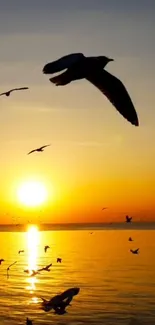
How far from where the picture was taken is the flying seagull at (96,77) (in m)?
8.14

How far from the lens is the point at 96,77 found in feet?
32.3

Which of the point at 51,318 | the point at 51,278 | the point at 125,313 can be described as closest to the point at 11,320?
the point at 51,318

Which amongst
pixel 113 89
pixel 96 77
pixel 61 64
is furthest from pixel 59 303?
pixel 61 64

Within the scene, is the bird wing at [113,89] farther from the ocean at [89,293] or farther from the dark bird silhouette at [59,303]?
the ocean at [89,293]

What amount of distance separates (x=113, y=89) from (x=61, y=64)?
224cm

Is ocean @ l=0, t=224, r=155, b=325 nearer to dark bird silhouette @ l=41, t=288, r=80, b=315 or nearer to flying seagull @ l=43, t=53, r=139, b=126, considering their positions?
dark bird silhouette @ l=41, t=288, r=80, b=315

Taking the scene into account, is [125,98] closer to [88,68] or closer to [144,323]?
[88,68]

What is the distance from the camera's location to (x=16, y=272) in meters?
73.1

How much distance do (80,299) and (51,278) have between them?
675 inches

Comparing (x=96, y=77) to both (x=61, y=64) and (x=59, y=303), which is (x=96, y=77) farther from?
(x=59, y=303)

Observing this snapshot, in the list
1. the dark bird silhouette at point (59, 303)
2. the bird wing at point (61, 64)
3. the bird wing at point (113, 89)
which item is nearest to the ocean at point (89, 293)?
the dark bird silhouette at point (59, 303)

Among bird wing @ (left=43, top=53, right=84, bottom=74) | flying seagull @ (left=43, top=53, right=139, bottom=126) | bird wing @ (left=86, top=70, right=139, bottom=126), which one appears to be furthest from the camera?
bird wing @ (left=86, top=70, right=139, bottom=126)

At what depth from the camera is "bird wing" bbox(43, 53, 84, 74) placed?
7765mm

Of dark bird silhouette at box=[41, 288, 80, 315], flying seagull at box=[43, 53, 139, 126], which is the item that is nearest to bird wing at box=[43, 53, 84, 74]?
flying seagull at box=[43, 53, 139, 126]
